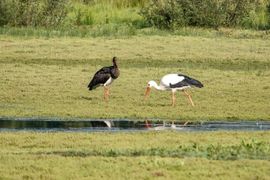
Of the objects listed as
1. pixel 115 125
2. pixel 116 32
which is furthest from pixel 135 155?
pixel 116 32

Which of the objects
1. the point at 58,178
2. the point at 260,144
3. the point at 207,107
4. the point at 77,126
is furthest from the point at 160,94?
the point at 58,178

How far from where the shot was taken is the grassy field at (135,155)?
1005cm

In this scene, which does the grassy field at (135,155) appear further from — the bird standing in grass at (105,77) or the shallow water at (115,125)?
the bird standing in grass at (105,77)

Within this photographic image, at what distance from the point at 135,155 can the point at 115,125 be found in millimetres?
3601

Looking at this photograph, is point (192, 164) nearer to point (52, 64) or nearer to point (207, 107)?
point (207, 107)

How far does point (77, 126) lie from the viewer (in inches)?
577

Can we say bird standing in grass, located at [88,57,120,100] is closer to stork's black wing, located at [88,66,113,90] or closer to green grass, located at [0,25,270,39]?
stork's black wing, located at [88,66,113,90]

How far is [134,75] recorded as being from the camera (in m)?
22.0

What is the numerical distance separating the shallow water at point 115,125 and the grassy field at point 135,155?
0.82 m

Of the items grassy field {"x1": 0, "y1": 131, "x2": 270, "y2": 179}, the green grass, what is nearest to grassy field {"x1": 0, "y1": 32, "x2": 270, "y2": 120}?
the green grass

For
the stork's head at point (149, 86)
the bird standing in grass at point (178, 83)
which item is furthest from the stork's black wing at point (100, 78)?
the bird standing in grass at point (178, 83)

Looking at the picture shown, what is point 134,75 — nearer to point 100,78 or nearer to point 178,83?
point 100,78

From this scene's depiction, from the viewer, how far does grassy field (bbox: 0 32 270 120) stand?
1659cm

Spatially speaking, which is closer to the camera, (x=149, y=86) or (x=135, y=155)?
(x=135, y=155)
